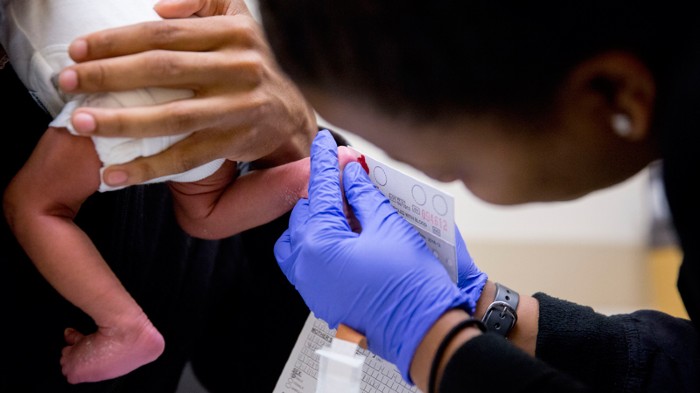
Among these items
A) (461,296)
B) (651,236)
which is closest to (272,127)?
(461,296)

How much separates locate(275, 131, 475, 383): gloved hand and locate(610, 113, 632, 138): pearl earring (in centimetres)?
34

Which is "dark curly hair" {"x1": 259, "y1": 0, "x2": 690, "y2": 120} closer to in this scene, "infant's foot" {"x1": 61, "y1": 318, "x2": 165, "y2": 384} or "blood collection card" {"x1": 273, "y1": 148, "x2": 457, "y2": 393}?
"blood collection card" {"x1": 273, "y1": 148, "x2": 457, "y2": 393}

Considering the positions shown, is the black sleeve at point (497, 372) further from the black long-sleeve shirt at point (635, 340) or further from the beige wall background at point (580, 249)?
the beige wall background at point (580, 249)

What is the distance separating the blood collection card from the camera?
894 mm

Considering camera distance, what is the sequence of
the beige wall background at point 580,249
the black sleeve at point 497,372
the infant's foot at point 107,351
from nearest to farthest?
1. the black sleeve at point 497,372
2. the infant's foot at point 107,351
3. the beige wall background at point 580,249

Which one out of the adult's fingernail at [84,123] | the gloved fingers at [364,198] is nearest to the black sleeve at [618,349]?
the gloved fingers at [364,198]

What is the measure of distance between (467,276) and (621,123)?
48cm

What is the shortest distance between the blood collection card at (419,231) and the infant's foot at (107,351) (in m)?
0.21

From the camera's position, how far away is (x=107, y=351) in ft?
3.10

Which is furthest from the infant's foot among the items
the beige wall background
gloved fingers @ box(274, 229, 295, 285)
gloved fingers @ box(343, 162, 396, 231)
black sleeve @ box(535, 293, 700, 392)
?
the beige wall background

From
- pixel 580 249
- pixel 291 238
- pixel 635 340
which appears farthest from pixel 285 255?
pixel 580 249

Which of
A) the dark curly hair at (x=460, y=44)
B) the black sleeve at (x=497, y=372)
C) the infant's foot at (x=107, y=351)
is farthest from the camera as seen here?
the infant's foot at (x=107, y=351)

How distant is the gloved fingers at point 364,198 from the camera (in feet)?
3.13

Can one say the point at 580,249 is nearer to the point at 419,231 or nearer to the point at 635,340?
the point at 635,340
